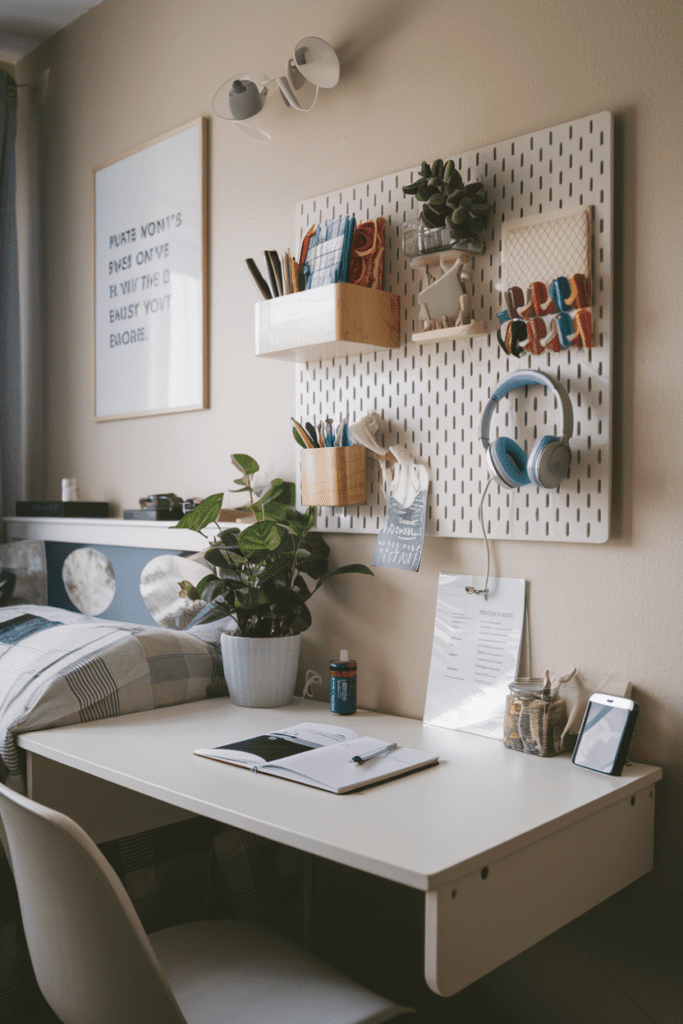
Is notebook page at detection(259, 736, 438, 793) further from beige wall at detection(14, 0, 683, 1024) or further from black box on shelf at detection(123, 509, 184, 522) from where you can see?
black box on shelf at detection(123, 509, 184, 522)

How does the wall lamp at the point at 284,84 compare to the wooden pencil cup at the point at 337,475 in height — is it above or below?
→ above

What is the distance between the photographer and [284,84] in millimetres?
1729

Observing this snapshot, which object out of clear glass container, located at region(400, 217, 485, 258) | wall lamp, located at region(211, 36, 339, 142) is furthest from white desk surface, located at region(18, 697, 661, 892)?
wall lamp, located at region(211, 36, 339, 142)

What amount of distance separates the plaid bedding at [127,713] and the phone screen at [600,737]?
2.48 feet

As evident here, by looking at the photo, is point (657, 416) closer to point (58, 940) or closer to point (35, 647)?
point (58, 940)

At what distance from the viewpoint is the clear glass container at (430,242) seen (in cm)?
143

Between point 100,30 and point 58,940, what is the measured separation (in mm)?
2355

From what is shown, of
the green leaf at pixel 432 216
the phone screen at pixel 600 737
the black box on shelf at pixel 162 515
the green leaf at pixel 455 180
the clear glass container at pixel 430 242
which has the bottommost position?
the phone screen at pixel 600 737

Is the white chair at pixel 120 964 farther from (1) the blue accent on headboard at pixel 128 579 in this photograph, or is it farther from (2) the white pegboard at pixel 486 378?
(1) the blue accent on headboard at pixel 128 579

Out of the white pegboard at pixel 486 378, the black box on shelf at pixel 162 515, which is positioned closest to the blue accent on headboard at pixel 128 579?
the black box on shelf at pixel 162 515

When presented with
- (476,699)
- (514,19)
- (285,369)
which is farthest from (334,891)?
A: (514,19)

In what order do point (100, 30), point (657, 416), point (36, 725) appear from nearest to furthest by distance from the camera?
point (657, 416), point (36, 725), point (100, 30)

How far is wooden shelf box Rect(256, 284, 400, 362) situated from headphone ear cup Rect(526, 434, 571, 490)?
1.35 ft

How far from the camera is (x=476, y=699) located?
57.2 inches
